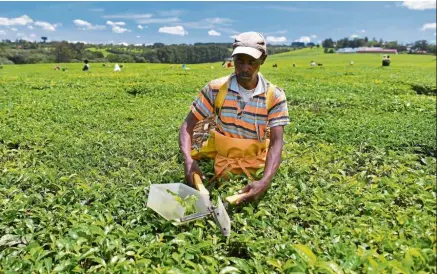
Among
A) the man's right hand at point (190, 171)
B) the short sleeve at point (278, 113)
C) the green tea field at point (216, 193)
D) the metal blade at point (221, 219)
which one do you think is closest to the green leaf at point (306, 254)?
the green tea field at point (216, 193)

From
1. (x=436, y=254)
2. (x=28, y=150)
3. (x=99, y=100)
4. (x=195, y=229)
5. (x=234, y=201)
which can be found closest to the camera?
(x=436, y=254)

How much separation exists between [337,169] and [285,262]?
1998 mm

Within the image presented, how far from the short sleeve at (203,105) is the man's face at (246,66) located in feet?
1.30

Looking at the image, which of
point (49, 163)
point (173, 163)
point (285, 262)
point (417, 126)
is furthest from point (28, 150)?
point (417, 126)

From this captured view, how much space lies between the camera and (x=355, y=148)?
537cm

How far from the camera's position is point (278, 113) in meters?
3.76

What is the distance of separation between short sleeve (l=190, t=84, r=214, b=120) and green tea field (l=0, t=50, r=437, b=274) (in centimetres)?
59

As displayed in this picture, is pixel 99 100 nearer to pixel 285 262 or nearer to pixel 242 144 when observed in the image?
pixel 242 144

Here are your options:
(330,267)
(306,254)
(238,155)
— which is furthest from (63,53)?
(330,267)

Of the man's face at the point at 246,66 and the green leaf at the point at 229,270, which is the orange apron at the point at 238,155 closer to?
the man's face at the point at 246,66

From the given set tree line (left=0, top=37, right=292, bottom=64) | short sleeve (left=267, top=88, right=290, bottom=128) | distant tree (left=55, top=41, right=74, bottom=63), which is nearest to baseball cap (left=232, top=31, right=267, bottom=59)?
short sleeve (left=267, top=88, right=290, bottom=128)

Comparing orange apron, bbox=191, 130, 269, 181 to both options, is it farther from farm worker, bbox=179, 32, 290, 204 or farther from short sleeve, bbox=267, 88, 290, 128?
short sleeve, bbox=267, 88, 290, 128

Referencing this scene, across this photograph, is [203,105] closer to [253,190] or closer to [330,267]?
[253,190]

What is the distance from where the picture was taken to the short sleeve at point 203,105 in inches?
154
